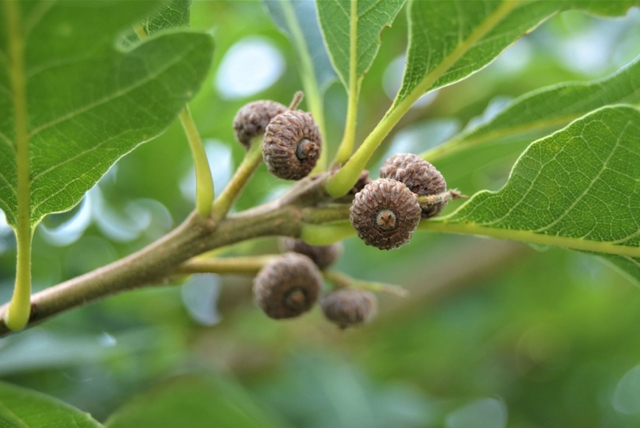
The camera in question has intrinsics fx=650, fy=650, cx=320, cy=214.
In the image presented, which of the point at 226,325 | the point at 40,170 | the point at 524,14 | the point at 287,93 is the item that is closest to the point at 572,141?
the point at 524,14

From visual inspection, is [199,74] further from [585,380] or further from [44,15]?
[585,380]

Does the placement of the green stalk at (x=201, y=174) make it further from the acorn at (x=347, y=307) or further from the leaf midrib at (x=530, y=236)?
the acorn at (x=347, y=307)

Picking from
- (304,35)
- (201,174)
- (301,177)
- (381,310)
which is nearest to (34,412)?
(201,174)

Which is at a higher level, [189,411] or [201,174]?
[201,174]

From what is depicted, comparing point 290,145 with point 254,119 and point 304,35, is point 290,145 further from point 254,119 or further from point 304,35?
point 304,35

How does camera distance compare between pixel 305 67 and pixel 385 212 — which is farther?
pixel 305 67

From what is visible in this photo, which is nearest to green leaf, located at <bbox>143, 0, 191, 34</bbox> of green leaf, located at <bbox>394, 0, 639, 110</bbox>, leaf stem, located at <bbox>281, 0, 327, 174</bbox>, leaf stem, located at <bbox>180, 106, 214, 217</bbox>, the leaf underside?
leaf stem, located at <bbox>180, 106, 214, 217</bbox>

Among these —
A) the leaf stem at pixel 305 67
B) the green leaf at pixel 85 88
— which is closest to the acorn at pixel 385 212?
the green leaf at pixel 85 88
